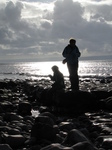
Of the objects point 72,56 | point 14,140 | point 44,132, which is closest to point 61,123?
point 44,132

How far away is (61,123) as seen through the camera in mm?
9953

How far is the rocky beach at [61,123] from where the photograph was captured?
7.46 m

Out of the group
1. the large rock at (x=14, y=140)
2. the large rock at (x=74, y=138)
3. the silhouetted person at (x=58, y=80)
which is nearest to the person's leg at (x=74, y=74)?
the silhouetted person at (x=58, y=80)

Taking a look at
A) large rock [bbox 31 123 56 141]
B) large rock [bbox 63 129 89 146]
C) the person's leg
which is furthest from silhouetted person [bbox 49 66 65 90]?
large rock [bbox 63 129 89 146]

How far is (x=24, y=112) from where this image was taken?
13.3 m

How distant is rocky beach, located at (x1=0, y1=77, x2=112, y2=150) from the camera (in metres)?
7.46

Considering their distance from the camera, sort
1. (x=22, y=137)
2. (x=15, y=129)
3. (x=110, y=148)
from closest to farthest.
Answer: (x=110, y=148) < (x=22, y=137) < (x=15, y=129)

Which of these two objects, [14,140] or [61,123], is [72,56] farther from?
[14,140]

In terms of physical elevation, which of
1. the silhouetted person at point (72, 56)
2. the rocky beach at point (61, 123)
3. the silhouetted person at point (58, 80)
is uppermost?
the silhouetted person at point (72, 56)

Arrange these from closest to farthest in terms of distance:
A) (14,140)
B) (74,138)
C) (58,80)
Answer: (74,138), (14,140), (58,80)

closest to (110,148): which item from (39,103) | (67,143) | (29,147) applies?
(67,143)

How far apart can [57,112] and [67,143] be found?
20.3 ft

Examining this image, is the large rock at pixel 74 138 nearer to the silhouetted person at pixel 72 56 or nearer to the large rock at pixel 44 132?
the large rock at pixel 44 132

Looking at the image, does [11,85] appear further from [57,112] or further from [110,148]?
[110,148]
